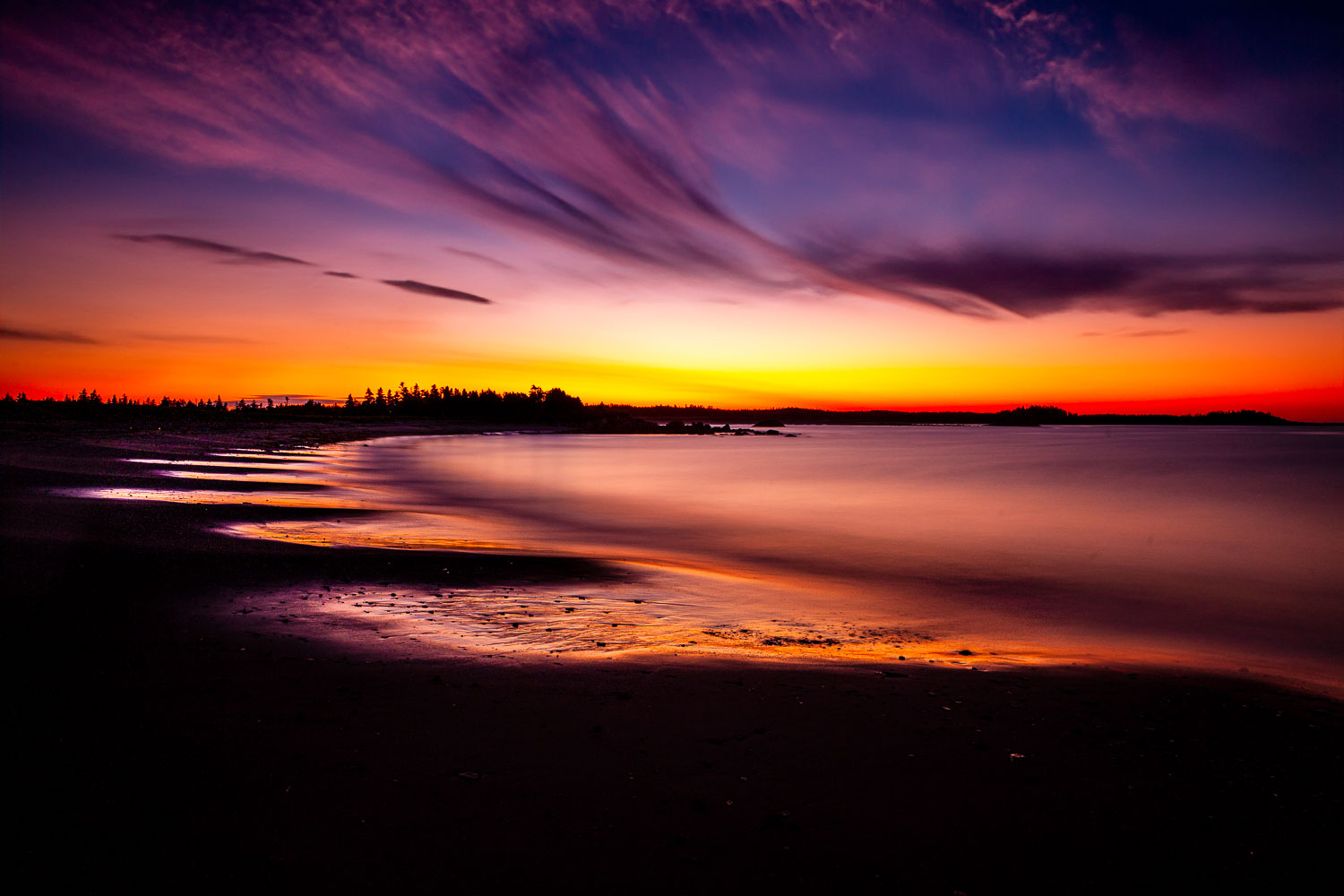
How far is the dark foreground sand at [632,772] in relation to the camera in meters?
3.63

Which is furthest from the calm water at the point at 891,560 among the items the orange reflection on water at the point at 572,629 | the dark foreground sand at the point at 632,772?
the dark foreground sand at the point at 632,772

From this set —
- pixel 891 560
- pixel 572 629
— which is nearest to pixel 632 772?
pixel 572 629

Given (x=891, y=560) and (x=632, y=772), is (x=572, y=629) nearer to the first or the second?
(x=632, y=772)

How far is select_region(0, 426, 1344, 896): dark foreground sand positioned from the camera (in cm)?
363

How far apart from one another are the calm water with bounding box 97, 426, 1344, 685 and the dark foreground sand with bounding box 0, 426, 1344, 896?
1.52 m

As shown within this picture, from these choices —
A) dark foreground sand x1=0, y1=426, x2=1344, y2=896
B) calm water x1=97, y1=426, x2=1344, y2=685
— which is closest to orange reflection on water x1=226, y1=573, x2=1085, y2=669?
calm water x1=97, y1=426, x2=1344, y2=685

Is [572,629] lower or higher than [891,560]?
higher

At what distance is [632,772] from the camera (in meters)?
4.54

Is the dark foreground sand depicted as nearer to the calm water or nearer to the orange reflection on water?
the orange reflection on water

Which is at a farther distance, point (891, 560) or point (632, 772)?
point (891, 560)

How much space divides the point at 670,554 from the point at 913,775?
1224 cm

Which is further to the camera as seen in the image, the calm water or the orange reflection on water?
the calm water

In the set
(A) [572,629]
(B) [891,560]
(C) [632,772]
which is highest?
(C) [632,772]

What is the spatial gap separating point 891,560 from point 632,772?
13.4 m
